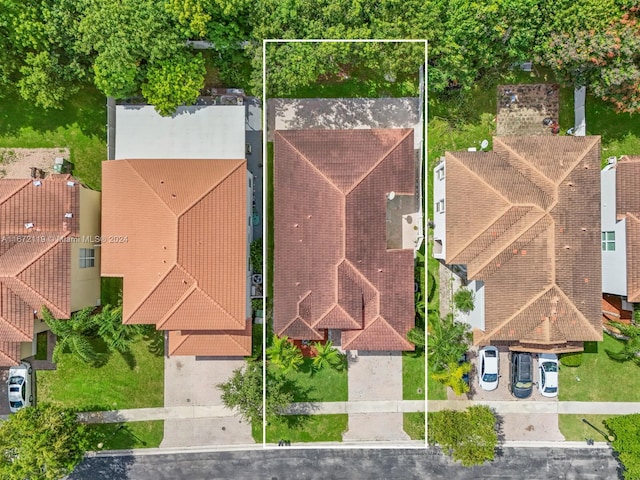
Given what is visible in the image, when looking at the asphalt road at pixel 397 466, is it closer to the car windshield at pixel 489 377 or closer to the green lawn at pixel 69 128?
the car windshield at pixel 489 377

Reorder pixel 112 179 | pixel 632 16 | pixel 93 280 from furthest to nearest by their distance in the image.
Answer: pixel 93 280 < pixel 112 179 < pixel 632 16

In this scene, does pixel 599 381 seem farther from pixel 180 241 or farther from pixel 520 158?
pixel 180 241

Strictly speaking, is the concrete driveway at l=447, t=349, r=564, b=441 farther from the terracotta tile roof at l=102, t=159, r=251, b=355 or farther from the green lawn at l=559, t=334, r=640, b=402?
the terracotta tile roof at l=102, t=159, r=251, b=355

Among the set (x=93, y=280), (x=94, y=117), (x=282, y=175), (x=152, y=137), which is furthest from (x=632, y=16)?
(x=93, y=280)

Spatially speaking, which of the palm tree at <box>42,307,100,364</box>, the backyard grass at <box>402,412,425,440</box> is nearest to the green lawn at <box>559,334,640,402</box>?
the backyard grass at <box>402,412,425,440</box>

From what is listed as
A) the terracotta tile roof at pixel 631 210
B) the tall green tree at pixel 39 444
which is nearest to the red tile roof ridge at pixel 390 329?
the terracotta tile roof at pixel 631 210

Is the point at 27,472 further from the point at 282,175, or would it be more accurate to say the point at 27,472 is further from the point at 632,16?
the point at 632,16
